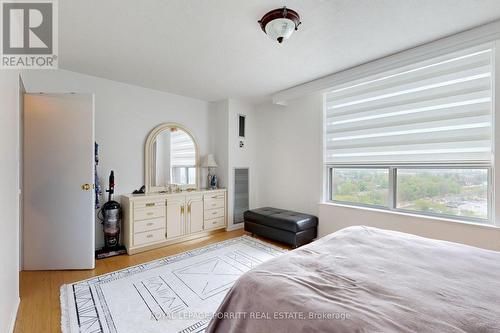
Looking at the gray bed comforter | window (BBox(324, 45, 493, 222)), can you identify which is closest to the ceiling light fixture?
window (BBox(324, 45, 493, 222))

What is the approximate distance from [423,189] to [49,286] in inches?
170

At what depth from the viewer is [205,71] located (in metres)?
3.10

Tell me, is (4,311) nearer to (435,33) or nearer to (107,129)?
(107,129)

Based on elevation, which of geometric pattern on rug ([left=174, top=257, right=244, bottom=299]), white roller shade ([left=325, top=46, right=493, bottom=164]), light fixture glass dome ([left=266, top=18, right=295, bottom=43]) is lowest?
geometric pattern on rug ([left=174, top=257, right=244, bottom=299])

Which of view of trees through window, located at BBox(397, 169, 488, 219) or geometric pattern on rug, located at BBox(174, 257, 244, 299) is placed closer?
geometric pattern on rug, located at BBox(174, 257, 244, 299)

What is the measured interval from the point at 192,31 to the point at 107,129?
2107 mm

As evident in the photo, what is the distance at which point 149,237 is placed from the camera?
335 centimetres

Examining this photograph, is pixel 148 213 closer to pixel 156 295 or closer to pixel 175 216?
pixel 175 216

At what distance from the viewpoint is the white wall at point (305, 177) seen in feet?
8.75

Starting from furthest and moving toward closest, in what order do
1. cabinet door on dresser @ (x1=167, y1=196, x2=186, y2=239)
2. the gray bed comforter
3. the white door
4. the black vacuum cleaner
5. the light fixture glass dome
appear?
cabinet door on dresser @ (x1=167, y1=196, x2=186, y2=239) → the black vacuum cleaner → the white door → the light fixture glass dome → the gray bed comforter

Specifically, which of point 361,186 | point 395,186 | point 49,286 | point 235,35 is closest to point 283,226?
point 361,186

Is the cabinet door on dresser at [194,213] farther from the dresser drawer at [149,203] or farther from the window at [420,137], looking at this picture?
the window at [420,137]

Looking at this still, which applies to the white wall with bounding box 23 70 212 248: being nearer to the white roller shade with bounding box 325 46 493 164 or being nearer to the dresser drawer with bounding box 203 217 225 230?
the dresser drawer with bounding box 203 217 225 230

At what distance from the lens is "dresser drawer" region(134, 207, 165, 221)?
3.25 meters
